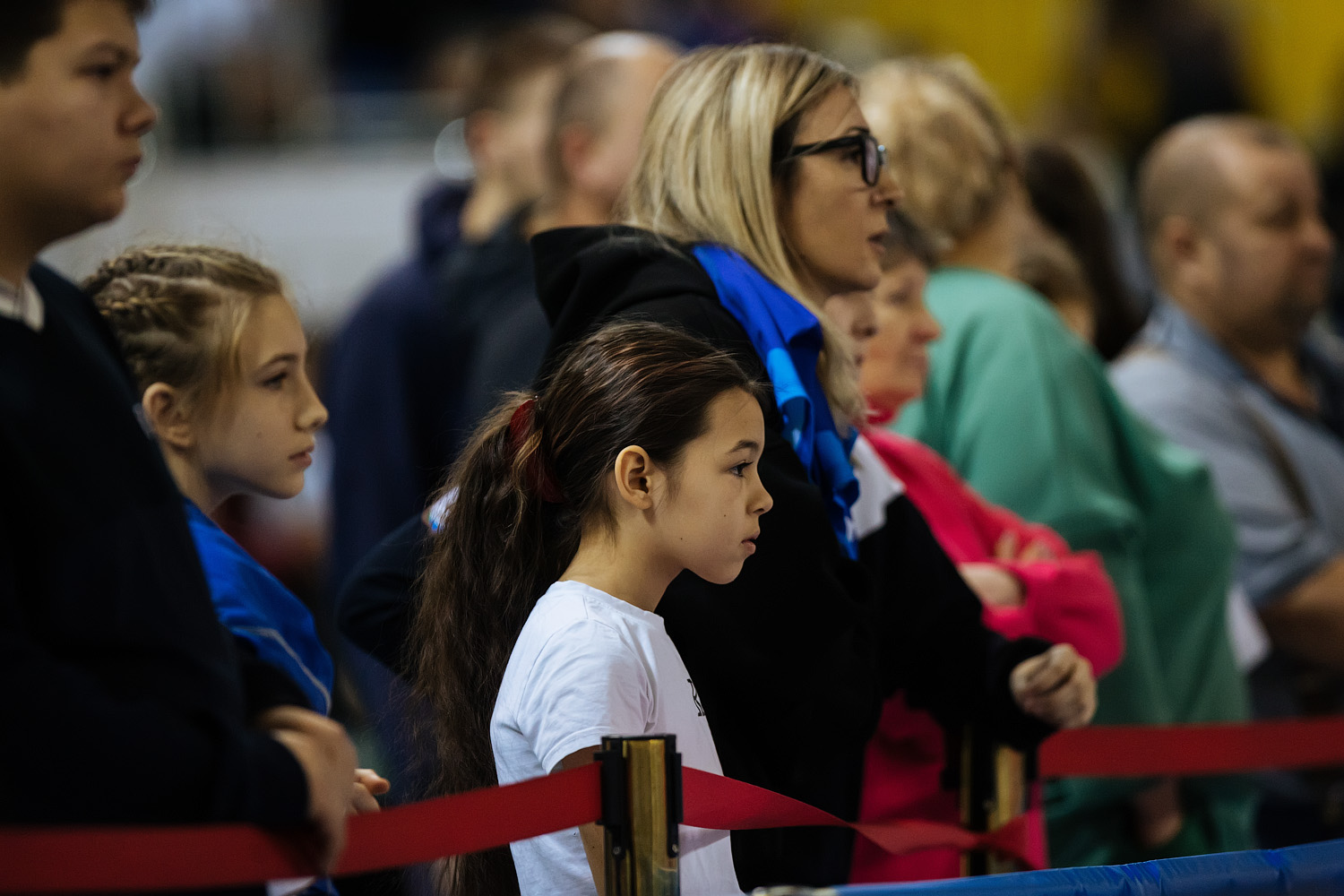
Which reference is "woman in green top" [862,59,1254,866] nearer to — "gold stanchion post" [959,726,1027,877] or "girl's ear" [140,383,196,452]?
"gold stanchion post" [959,726,1027,877]

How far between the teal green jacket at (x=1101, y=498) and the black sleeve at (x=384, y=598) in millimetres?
1387

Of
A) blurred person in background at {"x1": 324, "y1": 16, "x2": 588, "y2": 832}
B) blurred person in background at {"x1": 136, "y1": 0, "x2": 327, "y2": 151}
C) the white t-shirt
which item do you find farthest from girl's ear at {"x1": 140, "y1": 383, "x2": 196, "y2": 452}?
blurred person in background at {"x1": 136, "y1": 0, "x2": 327, "y2": 151}

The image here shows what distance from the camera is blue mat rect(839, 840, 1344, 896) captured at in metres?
1.74

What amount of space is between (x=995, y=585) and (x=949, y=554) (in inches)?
4.1

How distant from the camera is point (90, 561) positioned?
132 centimetres

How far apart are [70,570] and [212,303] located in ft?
2.50

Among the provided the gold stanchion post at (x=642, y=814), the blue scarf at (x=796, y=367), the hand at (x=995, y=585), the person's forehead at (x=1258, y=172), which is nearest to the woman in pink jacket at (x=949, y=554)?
the hand at (x=995, y=585)

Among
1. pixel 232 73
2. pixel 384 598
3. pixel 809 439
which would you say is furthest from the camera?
pixel 232 73

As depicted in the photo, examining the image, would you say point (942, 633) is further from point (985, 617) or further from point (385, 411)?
point (385, 411)

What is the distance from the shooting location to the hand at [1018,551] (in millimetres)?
2645

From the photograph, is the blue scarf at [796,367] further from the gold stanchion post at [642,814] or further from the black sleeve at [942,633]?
the gold stanchion post at [642,814]

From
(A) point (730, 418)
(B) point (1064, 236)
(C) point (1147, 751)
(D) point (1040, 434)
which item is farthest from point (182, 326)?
(B) point (1064, 236)

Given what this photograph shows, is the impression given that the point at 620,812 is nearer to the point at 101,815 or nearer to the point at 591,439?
the point at 591,439

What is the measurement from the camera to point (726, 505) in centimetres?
178
